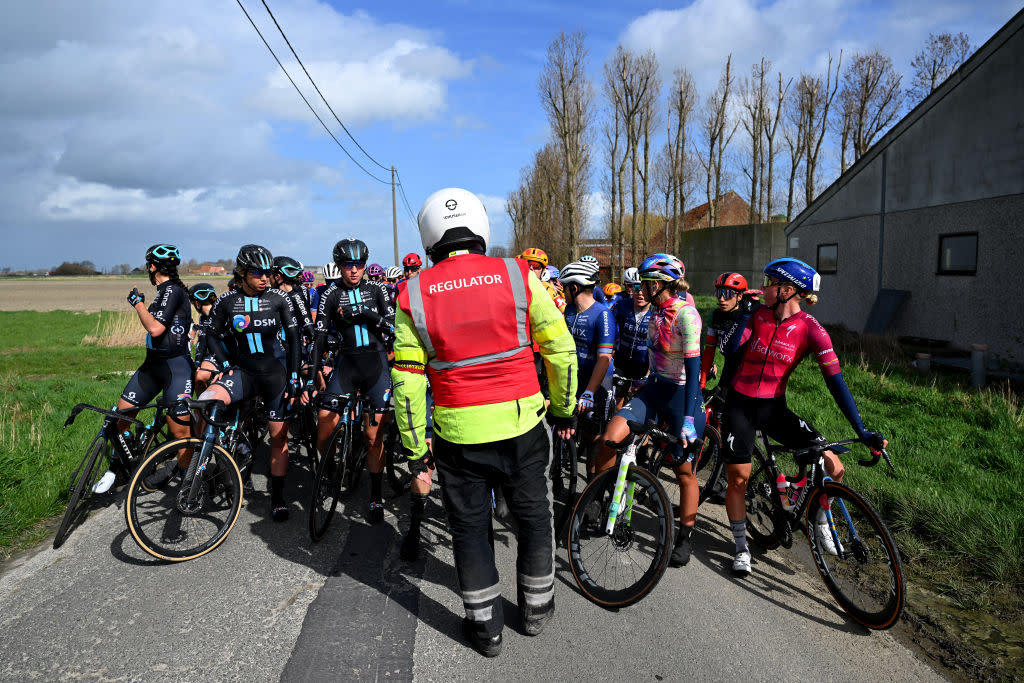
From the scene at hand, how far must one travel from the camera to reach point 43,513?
16.4 feet

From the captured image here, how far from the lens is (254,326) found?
5066 millimetres

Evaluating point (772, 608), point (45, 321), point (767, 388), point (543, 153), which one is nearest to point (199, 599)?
point (772, 608)

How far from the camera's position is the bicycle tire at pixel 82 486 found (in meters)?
4.51

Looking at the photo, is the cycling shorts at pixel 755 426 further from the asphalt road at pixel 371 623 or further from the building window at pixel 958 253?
the building window at pixel 958 253

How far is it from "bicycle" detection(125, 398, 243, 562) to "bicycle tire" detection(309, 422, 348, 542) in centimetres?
56

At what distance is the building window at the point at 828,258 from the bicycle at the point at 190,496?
1718 centimetres

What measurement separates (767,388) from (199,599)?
13.1 ft

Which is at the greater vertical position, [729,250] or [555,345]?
[729,250]

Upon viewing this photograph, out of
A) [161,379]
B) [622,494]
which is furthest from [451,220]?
[161,379]

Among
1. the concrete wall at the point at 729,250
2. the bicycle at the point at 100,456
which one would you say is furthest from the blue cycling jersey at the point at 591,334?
the concrete wall at the point at 729,250

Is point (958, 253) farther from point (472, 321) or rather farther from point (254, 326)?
point (254, 326)

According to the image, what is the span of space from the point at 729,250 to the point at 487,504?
33632 millimetres

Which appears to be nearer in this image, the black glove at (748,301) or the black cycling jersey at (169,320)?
the black cycling jersey at (169,320)

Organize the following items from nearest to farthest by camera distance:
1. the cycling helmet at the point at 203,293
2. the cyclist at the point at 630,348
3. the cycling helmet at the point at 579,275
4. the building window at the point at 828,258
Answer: the cycling helmet at the point at 579,275, the cyclist at the point at 630,348, the cycling helmet at the point at 203,293, the building window at the point at 828,258
